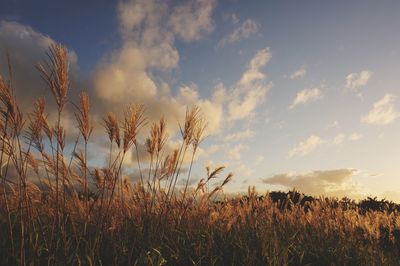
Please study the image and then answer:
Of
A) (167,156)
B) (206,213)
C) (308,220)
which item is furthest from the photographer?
(308,220)

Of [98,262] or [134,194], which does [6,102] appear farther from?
[134,194]

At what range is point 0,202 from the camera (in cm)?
698

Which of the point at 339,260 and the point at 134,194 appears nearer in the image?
the point at 339,260

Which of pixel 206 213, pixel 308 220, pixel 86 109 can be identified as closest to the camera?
pixel 86 109

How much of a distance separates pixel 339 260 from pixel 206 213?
218 centimetres

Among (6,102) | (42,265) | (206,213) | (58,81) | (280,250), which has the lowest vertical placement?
(42,265)

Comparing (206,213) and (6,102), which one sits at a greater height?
(6,102)

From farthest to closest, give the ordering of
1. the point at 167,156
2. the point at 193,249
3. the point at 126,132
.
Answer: the point at 167,156 → the point at 193,249 → the point at 126,132

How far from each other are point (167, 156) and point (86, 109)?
195 cm

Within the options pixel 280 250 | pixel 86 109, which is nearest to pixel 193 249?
pixel 280 250

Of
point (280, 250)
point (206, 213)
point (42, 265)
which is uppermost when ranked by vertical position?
point (206, 213)

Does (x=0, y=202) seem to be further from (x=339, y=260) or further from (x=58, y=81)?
(x=339, y=260)

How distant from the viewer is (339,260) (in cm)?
546

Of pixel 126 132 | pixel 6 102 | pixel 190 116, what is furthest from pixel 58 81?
pixel 190 116
